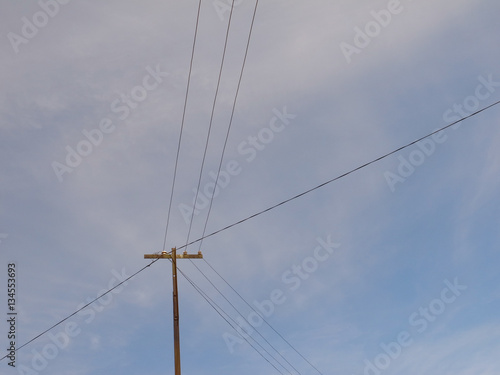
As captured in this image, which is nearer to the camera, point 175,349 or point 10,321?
point 175,349

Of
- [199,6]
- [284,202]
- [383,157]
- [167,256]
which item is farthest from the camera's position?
[167,256]

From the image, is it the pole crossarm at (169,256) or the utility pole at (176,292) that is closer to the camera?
the utility pole at (176,292)

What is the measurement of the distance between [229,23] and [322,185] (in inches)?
283

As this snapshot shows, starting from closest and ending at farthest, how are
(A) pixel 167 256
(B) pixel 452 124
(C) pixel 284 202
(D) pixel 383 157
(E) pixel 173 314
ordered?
1. (B) pixel 452 124
2. (D) pixel 383 157
3. (C) pixel 284 202
4. (E) pixel 173 314
5. (A) pixel 167 256

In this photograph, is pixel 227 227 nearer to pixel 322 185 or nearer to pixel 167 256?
pixel 167 256

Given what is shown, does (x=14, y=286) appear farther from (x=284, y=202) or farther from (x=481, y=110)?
(x=481, y=110)

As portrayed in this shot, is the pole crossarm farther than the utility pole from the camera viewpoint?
Yes

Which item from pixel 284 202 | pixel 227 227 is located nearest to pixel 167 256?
pixel 227 227

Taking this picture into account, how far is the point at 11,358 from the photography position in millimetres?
25266

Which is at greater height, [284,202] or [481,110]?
[284,202]

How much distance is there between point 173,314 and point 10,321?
296 inches

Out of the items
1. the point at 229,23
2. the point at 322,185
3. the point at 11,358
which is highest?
the point at 11,358

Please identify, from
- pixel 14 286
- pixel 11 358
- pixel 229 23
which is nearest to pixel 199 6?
pixel 229 23

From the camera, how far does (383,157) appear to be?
1820cm
